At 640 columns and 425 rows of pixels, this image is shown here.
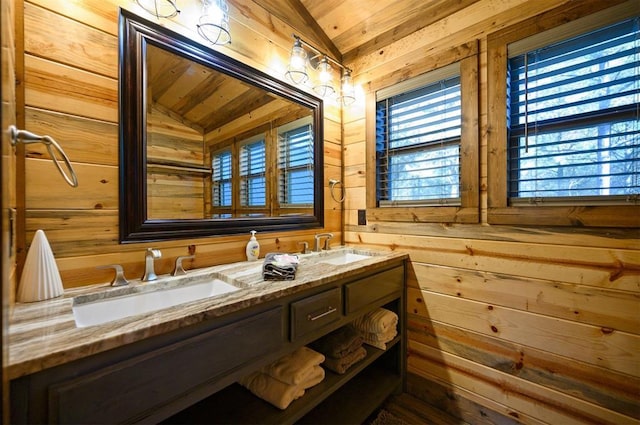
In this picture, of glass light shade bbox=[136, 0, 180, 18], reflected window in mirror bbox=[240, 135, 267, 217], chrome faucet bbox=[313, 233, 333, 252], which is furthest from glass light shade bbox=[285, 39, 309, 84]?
chrome faucet bbox=[313, 233, 333, 252]

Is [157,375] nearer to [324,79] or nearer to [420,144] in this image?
[420,144]

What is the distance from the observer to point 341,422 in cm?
139

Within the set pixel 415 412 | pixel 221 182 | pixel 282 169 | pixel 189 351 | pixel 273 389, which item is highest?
pixel 282 169

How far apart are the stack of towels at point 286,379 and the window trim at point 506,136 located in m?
1.17

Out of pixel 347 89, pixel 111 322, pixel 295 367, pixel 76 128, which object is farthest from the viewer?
pixel 347 89

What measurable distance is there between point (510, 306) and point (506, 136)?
87 cm

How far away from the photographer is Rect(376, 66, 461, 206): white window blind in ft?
5.55

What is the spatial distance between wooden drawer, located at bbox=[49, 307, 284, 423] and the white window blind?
1.26 meters

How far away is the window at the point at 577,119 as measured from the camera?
3.92 ft

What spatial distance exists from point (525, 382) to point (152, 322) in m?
1.71

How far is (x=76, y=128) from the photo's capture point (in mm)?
1035

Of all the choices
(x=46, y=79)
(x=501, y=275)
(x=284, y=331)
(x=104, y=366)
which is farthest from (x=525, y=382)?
(x=46, y=79)

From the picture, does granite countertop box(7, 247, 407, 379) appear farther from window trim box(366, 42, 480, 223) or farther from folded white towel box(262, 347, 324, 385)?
window trim box(366, 42, 480, 223)

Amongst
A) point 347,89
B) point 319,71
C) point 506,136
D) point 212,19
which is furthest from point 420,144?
point 212,19
